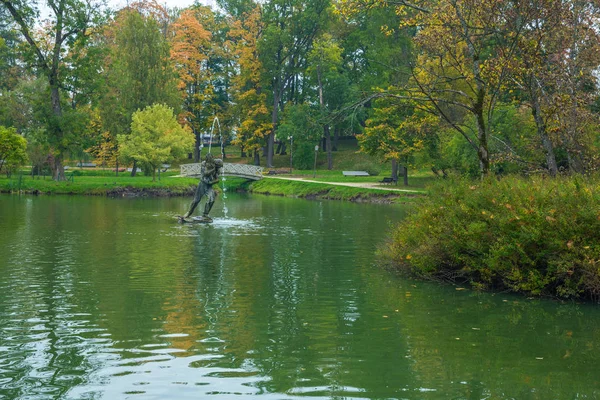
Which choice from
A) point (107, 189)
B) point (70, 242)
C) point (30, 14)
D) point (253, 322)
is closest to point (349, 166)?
point (107, 189)

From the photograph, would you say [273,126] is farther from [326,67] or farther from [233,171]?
[233,171]

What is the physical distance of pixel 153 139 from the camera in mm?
59469

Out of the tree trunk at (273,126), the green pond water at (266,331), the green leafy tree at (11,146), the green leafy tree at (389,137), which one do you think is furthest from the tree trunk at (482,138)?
the tree trunk at (273,126)

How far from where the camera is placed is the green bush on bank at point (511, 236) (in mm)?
13305

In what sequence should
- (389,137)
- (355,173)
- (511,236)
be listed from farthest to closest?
(355,173)
(389,137)
(511,236)

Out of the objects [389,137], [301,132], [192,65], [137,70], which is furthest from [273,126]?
[389,137]

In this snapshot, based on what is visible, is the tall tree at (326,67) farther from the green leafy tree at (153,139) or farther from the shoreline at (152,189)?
the green leafy tree at (153,139)

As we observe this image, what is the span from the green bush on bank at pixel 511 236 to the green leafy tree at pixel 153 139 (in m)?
43.9

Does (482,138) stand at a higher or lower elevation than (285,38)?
lower

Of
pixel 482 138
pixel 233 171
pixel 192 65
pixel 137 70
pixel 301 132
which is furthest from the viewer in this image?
pixel 192 65

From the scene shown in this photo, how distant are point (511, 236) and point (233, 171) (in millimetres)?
50104

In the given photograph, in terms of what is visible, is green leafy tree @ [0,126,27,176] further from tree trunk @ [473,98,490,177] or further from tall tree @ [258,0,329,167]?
tree trunk @ [473,98,490,177]

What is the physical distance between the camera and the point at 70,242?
2281cm

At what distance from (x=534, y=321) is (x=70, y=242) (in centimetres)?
1556
